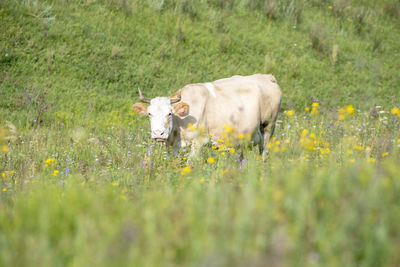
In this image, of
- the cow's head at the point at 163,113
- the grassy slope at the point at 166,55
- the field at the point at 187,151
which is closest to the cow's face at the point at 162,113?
the cow's head at the point at 163,113

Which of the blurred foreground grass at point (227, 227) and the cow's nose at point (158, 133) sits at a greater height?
the blurred foreground grass at point (227, 227)

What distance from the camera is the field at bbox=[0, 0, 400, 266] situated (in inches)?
82.1

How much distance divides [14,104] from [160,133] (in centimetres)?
444

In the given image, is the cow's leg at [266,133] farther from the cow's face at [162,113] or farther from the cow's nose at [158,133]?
the cow's nose at [158,133]

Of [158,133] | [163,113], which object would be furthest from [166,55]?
[158,133]

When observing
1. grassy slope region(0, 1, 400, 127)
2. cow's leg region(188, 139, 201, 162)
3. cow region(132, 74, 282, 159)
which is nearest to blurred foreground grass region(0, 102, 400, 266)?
cow's leg region(188, 139, 201, 162)

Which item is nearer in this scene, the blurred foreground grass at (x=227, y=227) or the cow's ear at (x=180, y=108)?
the blurred foreground grass at (x=227, y=227)

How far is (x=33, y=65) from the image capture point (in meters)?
9.27

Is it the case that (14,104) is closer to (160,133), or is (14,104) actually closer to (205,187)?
(160,133)

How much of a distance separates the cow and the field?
0.28 metres

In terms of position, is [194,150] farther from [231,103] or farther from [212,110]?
[231,103]

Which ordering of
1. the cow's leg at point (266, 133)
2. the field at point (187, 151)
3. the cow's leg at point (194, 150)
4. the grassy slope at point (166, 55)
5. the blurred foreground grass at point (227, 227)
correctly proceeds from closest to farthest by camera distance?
the blurred foreground grass at point (227, 227) < the field at point (187, 151) < the cow's leg at point (194, 150) < the cow's leg at point (266, 133) < the grassy slope at point (166, 55)

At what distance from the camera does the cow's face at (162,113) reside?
5352 millimetres

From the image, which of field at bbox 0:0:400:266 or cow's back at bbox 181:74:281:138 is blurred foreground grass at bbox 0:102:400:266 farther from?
cow's back at bbox 181:74:281:138
